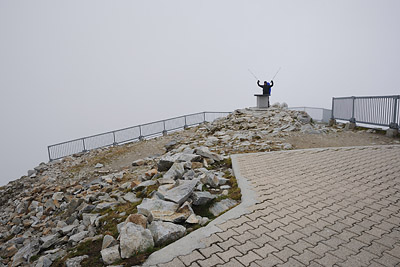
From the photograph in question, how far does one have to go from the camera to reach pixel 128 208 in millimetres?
5070

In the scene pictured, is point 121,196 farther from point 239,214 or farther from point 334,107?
point 334,107

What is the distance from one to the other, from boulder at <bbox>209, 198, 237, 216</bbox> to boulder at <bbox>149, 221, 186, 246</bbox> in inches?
35.6

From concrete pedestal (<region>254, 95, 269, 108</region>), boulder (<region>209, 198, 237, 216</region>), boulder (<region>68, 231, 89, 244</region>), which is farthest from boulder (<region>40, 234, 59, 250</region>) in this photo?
concrete pedestal (<region>254, 95, 269, 108</region>)

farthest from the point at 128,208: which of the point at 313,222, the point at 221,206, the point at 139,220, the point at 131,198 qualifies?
the point at 313,222

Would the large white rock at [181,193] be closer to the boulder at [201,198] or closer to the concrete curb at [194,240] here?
the boulder at [201,198]

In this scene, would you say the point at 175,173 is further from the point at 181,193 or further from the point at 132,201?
the point at 181,193

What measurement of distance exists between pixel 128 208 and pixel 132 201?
0.42 metres

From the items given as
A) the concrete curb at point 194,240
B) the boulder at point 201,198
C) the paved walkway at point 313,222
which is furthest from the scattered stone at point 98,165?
the concrete curb at point 194,240

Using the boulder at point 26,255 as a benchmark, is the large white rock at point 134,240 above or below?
above

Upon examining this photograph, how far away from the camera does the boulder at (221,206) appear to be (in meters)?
4.16

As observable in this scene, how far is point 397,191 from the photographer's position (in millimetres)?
4789

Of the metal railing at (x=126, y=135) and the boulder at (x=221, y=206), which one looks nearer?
the boulder at (x=221, y=206)

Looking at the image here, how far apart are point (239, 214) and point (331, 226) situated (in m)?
1.31

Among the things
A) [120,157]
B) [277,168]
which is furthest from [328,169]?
[120,157]
